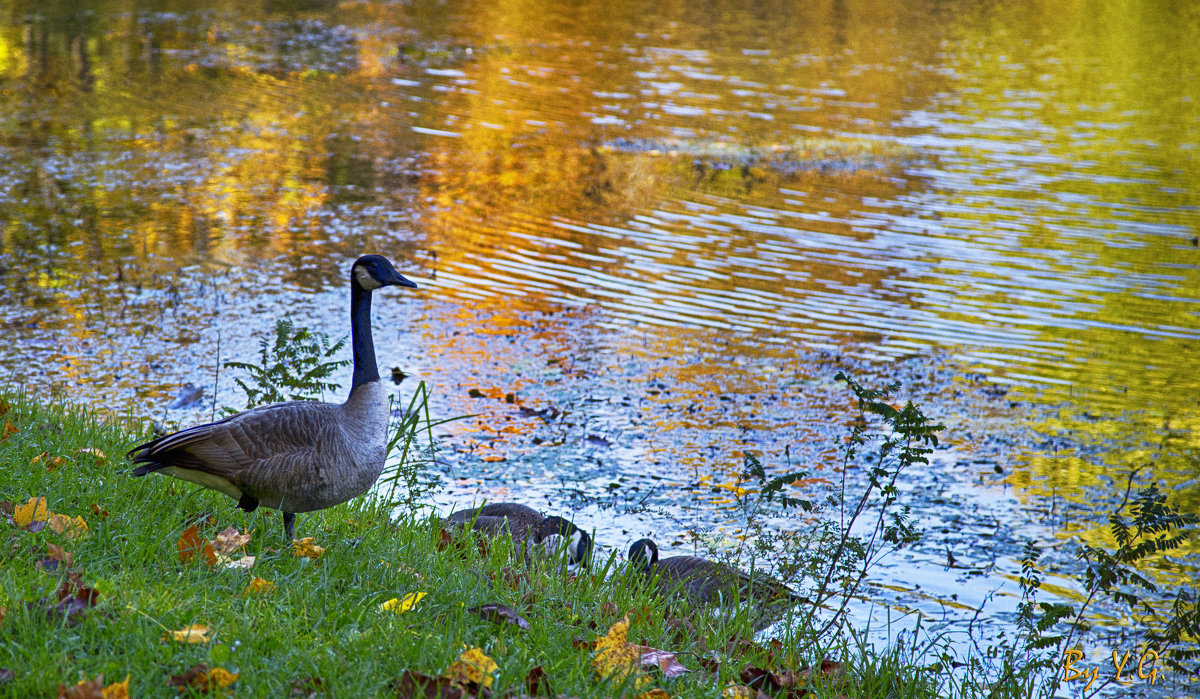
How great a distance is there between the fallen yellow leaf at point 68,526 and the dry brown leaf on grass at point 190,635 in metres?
1.05

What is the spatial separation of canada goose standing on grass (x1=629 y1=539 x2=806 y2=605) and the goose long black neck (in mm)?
1684

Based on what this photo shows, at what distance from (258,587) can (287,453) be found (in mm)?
648

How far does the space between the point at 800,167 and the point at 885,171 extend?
1398 millimetres

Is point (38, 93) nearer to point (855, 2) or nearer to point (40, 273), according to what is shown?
point (40, 273)

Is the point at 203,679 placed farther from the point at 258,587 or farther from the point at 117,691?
the point at 258,587

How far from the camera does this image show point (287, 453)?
15.5 ft

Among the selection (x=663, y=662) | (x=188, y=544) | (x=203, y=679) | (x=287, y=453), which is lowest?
(x=663, y=662)

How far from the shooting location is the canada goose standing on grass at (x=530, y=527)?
589cm

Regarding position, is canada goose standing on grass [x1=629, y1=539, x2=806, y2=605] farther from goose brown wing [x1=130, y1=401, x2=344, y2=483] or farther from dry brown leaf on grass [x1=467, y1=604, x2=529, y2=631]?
goose brown wing [x1=130, y1=401, x2=344, y2=483]

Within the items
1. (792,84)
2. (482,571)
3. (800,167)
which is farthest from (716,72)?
(482,571)

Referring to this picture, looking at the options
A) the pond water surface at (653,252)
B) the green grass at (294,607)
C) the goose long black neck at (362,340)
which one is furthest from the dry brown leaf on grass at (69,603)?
the pond water surface at (653,252)

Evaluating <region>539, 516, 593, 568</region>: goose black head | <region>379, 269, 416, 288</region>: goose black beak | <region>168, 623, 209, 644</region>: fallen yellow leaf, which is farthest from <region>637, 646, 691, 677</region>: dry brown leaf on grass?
<region>379, 269, 416, 288</region>: goose black beak

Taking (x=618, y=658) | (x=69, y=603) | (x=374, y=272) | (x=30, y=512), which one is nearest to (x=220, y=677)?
(x=69, y=603)

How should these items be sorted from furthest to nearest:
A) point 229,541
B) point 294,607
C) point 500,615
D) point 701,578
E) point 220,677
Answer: point 701,578
point 229,541
point 500,615
point 294,607
point 220,677
